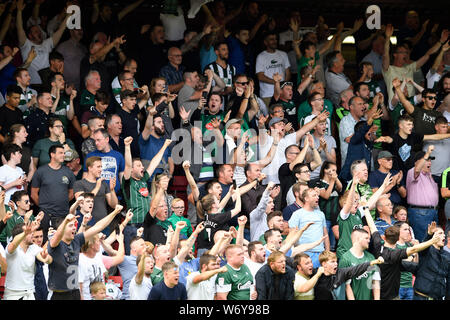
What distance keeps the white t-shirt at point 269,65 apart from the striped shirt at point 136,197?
3.60 meters

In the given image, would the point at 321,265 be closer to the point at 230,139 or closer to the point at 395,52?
the point at 230,139

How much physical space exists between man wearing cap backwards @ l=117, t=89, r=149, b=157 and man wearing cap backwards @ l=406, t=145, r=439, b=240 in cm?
395

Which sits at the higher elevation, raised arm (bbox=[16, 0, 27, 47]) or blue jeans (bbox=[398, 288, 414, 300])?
raised arm (bbox=[16, 0, 27, 47])

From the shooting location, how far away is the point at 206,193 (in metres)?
12.9

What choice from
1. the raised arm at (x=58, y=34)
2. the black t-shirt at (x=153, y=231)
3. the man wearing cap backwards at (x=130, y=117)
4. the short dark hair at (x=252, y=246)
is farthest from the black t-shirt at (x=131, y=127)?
the short dark hair at (x=252, y=246)

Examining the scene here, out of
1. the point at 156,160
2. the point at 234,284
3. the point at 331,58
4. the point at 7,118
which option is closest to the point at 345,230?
the point at 234,284

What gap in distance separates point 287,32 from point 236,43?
1.50m

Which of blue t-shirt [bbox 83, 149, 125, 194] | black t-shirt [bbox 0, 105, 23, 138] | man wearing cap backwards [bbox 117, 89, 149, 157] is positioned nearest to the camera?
blue t-shirt [bbox 83, 149, 125, 194]

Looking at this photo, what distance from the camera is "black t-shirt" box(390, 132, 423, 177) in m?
14.4

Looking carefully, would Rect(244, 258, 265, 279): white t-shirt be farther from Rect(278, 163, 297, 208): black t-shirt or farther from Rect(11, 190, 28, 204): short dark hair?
Rect(11, 190, 28, 204): short dark hair

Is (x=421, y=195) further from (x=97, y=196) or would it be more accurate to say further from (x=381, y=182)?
(x=97, y=196)

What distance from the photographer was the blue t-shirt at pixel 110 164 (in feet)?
41.9

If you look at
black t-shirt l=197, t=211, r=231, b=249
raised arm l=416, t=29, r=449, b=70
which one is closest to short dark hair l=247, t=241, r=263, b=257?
black t-shirt l=197, t=211, r=231, b=249

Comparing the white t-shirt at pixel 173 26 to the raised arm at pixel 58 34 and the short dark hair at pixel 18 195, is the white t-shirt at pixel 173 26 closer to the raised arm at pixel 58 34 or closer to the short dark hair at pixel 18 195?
the raised arm at pixel 58 34
